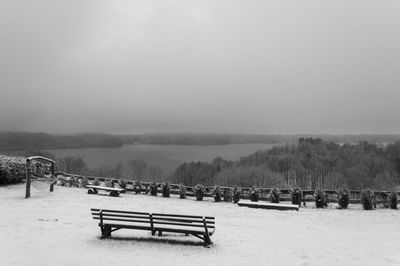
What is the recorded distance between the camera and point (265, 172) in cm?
8575

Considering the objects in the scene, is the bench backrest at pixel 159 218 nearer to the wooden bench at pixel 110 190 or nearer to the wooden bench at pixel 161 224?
the wooden bench at pixel 161 224

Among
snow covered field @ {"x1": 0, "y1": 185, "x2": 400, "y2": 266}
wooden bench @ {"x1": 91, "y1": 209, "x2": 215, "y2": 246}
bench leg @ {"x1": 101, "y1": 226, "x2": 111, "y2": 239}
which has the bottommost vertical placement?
snow covered field @ {"x1": 0, "y1": 185, "x2": 400, "y2": 266}

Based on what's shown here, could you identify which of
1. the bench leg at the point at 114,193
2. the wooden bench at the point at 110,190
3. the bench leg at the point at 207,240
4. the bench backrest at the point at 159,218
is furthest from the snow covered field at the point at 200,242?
the bench leg at the point at 114,193

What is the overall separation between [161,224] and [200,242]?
1.46 m

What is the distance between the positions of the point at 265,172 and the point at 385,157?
42050 millimetres

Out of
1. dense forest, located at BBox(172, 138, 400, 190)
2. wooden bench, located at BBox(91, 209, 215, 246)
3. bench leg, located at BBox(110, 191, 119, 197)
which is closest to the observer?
wooden bench, located at BBox(91, 209, 215, 246)

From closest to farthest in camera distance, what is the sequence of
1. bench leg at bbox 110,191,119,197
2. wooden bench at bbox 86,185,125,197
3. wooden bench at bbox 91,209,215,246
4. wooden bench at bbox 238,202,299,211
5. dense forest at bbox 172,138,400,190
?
wooden bench at bbox 91,209,215,246, wooden bench at bbox 238,202,299,211, wooden bench at bbox 86,185,125,197, bench leg at bbox 110,191,119,197, dense forest at bbox 172,138,400,190

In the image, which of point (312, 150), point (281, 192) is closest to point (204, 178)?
point (312, 150)

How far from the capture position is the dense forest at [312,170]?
269 feet

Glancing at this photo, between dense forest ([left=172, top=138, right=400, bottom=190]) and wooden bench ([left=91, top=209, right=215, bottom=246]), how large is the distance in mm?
70041

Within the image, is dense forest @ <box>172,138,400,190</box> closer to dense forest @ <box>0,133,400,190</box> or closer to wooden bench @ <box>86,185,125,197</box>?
dense forest @ <box>0,133,400,190</box>

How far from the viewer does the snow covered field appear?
1073 cm

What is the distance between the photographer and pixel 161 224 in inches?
506

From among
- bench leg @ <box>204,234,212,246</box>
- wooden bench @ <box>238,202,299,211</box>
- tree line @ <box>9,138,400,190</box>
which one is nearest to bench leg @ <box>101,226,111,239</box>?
bench leg @ <box>204,234,212,246</box>
